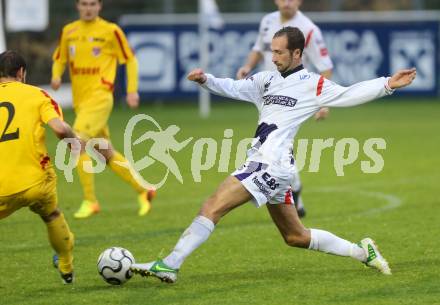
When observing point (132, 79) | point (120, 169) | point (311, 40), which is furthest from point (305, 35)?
point (120, 169)

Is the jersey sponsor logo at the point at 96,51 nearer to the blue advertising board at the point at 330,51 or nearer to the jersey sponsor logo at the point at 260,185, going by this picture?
the jersey sponsor logo at the point at 260,185

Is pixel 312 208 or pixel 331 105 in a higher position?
pixel 331 105

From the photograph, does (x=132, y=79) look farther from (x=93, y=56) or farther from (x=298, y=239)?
(x=298, y=239)

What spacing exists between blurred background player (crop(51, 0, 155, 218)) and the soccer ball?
3.83 meters

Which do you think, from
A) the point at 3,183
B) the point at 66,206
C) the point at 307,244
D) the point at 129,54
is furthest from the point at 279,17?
the point at 3,183

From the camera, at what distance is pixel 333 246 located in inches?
319

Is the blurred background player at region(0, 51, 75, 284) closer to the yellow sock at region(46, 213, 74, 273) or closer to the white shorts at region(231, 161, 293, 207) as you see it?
the yellow sock at region(46, 213, 74, 273)

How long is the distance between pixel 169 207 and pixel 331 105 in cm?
480

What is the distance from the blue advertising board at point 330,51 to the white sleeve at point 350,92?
697 inches

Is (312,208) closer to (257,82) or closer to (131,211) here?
(131,211)

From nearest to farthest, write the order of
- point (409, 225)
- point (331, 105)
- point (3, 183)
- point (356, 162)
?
point (3, 183) < point (331, 105) < point (409, 225) < point (356, 162)

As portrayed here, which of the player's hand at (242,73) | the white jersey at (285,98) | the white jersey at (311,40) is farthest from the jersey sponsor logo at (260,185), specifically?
the white jersey at (311,40)

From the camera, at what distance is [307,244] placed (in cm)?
808

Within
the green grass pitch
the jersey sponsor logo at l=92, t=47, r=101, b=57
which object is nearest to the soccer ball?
the green grass pitch
